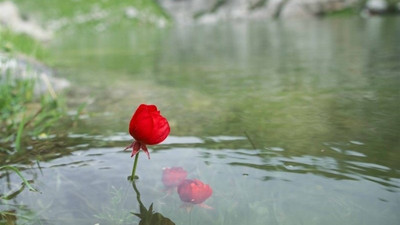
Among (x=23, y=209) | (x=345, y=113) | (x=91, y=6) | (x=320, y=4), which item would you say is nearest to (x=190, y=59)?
(x=345, y=113)

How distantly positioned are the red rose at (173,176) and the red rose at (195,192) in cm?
11

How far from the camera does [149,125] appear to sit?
1419mm

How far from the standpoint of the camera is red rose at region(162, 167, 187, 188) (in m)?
1.75

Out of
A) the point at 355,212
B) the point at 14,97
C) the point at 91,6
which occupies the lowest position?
the point at 355,212

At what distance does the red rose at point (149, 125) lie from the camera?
4.61ft

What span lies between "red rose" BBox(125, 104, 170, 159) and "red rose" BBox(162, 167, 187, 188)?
0.35m

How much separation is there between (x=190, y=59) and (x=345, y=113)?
4.58m

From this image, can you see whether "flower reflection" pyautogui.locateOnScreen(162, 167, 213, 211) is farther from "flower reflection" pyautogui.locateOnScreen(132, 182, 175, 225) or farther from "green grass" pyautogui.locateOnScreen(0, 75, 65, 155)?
"green grass" pyautogui.locateOnScreen(0, 75, 65, 155)

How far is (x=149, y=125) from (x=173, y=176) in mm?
433

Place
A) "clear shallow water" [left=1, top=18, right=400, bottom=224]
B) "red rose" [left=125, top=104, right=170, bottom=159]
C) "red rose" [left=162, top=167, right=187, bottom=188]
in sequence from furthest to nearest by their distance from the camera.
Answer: "red rose" [left=162, top=167, right=187, bottom=188], "clear shallow water" [left=1, top=18, right=400, bottom=224], "red rose" [left=125, top=104, right=170, bottom=159]

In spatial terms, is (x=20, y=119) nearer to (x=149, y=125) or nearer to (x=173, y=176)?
(x=173, y=176)

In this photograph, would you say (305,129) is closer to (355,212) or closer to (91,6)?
(355,212)

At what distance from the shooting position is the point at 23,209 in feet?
5.19

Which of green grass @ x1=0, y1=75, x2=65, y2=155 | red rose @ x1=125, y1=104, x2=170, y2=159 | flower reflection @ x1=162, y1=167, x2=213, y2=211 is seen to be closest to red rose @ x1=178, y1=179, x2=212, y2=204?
flower reflection @ x1=162, y1=167, x2=213, y2=211
